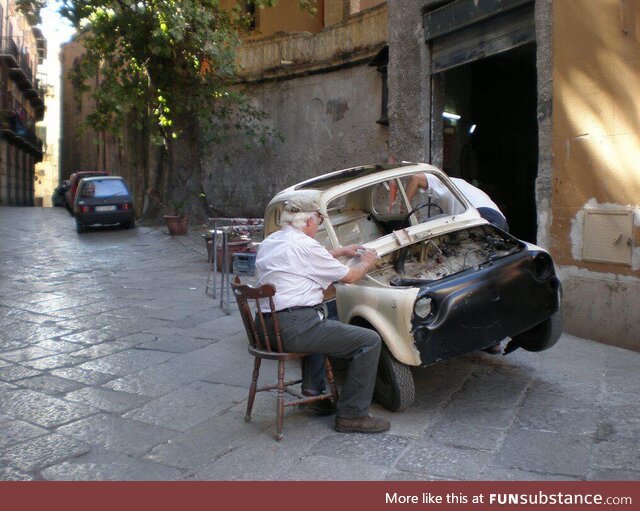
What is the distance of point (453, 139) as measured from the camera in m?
9.71

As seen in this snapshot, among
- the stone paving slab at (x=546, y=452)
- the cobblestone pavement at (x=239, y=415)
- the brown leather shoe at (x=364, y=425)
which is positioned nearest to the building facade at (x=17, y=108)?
→ the cobblestone pavement at (x=239, y=415)

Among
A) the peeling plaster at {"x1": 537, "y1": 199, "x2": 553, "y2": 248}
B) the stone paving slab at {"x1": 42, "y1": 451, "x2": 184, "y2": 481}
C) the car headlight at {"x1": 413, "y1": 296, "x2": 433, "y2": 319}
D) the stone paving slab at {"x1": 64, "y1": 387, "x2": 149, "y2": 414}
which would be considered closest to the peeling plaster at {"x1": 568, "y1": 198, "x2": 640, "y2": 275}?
the peeling plaster at {"x1": 537, "y1": 199, "x2": 553, "y2": 248}

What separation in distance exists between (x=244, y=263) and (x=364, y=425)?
559cm

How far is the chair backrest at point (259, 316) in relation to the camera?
13.1 ft

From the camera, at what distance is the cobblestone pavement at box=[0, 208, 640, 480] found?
369cm

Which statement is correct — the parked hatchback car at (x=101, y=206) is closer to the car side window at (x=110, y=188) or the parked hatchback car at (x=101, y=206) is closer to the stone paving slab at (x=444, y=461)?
the car side window at (x=110, y=188)

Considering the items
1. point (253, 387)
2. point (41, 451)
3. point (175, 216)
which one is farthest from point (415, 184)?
point (175, 216)

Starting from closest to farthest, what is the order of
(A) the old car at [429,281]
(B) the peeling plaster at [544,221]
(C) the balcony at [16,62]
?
(A) the old car at [429,281] < (B) the peeling plaster at [544,221] < (C) the balcony at [16,62]

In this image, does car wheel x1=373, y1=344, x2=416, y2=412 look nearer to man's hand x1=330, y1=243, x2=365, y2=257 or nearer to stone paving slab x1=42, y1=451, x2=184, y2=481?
man's hand x1=330, y1=243, x2=365, y2=257

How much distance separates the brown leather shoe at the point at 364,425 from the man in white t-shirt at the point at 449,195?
209 centimetres

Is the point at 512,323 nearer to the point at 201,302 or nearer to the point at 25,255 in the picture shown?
the point at 201,302

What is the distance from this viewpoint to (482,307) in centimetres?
440

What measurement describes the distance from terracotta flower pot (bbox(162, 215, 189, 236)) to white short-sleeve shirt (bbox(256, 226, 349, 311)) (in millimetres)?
12131
